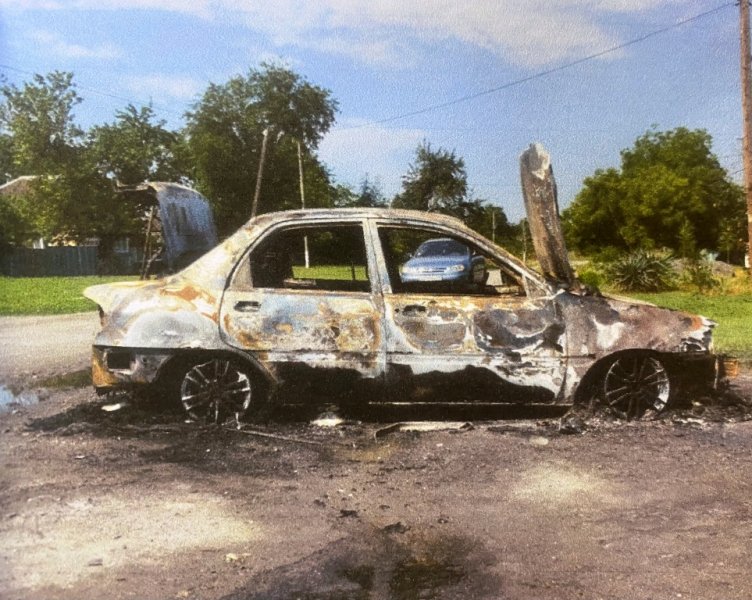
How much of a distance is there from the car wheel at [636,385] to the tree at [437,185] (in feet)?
9.96

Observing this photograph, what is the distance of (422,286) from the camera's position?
451 centimetres

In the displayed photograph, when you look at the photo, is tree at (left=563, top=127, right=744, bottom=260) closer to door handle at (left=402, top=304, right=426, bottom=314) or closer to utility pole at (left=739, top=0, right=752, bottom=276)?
utility pole at (left=739, top=0, right=752, bottom=276)

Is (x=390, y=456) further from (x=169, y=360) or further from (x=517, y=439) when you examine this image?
(x=169, y=360)

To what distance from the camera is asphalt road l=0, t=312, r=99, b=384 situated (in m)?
6.69

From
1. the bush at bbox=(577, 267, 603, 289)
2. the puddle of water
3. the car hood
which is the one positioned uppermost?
the bush at bbox=(577, 267, 603, 289)

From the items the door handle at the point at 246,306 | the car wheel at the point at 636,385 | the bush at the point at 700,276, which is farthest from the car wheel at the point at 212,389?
the bush at the point at 700,276

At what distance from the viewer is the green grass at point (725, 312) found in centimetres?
816

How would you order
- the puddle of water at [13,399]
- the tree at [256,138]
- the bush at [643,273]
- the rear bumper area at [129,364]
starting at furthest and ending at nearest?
the bush at [643,273]
the tree at [256,138]
the puddle of water at [13,399]
the rear bumper area at [129,364]

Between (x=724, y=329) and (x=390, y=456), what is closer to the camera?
(x=390, y=456)

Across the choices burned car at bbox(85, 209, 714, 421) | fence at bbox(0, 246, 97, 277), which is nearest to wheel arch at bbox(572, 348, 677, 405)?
burned car at bbox(85, 209, 714, 421)

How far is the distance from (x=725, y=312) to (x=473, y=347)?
9.40 meters

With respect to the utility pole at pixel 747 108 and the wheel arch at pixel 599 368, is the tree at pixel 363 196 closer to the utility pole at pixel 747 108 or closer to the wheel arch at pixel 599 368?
the wheel arch at pixel 599 368

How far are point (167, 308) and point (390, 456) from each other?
1680 mm

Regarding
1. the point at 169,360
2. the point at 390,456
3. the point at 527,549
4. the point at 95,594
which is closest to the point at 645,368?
the point at 390,456
